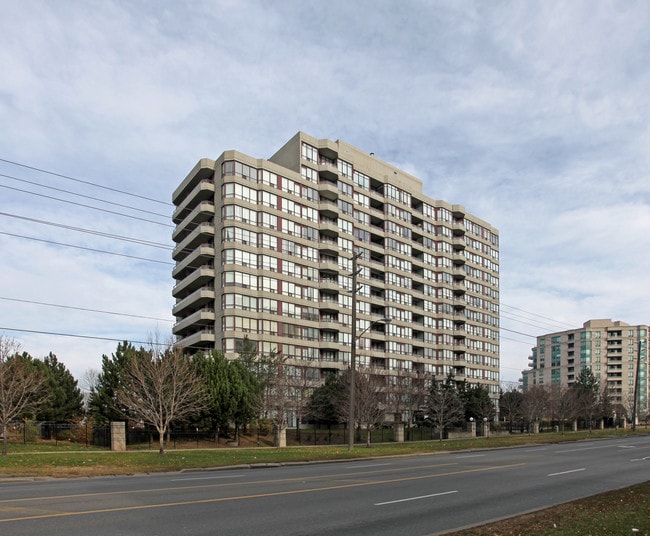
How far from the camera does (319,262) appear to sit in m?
76.6

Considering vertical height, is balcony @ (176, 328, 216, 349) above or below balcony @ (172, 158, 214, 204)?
below

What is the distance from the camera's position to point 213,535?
943cm

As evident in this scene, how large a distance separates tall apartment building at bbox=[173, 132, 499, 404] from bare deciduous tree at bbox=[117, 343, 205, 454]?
58.5ft

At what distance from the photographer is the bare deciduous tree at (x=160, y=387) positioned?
3481 centimetres

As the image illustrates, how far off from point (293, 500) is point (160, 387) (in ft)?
74.9

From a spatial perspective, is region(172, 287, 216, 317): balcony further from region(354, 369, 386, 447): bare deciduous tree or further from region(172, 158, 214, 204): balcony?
region(354, 369, 386, 447): bare deciduous tree

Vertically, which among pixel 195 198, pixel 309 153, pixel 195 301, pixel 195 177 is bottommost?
pixel 195 301

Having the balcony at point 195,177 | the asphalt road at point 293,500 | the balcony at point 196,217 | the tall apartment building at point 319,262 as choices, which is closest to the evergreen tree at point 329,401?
the tall apartment building at point 319,262

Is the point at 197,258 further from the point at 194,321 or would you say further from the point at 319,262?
the point at 319,262

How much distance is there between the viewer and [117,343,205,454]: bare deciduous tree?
34.8m

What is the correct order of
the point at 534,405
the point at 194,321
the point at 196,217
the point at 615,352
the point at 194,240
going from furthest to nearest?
the point at 615,352, the point at 194,240, the point at 534,405, the point at 196,217, the point at 194,321

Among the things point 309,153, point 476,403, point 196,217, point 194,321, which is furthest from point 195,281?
point 476,403

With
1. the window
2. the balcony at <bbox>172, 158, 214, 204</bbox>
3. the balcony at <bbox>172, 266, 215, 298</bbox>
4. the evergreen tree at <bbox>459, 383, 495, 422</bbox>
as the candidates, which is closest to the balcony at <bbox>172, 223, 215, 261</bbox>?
the balcony at <bbox>172, 266, 215, 298</bbox>

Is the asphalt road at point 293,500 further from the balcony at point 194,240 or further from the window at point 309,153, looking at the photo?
the window at point 309,153
